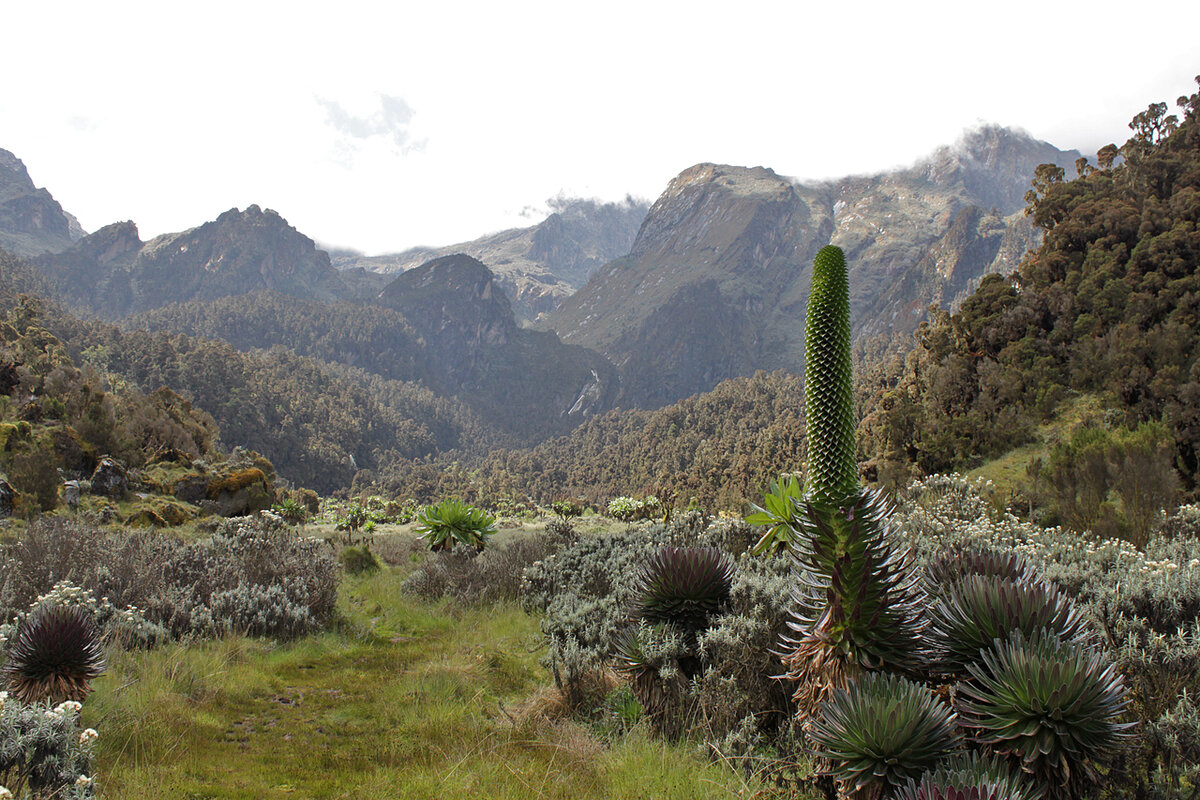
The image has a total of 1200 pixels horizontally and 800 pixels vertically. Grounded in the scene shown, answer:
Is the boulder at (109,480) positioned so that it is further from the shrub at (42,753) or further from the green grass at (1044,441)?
the green grass at (1044,441)

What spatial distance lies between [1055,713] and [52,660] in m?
5.71

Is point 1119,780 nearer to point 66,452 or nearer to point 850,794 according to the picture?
point 850,794

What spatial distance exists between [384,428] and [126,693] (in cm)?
17189

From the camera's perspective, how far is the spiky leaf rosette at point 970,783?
2.12m

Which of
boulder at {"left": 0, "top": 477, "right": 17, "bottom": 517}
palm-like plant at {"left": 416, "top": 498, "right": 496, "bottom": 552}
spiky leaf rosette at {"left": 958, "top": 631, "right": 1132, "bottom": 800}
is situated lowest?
palm-like plant at {"left": 416, "top": 498, "right": 496, "bottom": 552}

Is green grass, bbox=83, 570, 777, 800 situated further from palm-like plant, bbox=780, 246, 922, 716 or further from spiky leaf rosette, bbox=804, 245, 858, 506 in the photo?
spiky leaf rosette, bbox=804, 245, 858, 506

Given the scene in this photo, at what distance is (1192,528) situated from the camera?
8.08m

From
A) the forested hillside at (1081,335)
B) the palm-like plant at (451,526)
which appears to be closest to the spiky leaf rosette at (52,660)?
the palm-like plant at (451,526)

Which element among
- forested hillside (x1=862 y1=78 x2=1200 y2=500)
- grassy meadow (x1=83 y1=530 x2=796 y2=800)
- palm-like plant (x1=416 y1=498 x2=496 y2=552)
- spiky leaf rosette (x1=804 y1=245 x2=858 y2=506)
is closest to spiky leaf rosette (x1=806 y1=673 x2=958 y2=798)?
spiky leaf rosette (x1=804 y1=245 x2=858 y2=506)

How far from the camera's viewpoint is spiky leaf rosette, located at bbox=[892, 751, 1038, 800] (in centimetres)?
212

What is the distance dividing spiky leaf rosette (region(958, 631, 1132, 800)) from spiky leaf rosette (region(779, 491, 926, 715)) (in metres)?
0.37

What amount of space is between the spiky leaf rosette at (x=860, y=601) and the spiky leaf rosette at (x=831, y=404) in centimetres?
11

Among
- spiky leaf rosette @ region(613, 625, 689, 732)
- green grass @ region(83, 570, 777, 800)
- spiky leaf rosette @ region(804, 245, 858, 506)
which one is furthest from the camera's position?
spiky leaf rosette @ region(613, 625, 689, 732)

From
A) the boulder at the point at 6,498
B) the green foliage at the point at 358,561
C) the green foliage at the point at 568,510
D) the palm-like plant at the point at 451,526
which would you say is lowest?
the green foliage at the point at 568,510
